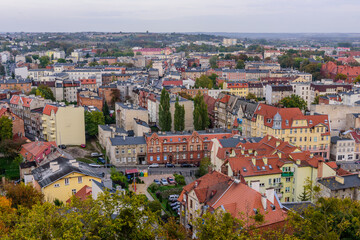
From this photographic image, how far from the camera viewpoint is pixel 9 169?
53.1 m

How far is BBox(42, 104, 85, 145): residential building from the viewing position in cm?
6138

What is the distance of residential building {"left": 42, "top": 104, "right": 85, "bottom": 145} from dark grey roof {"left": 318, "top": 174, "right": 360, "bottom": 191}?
36219 millimetres

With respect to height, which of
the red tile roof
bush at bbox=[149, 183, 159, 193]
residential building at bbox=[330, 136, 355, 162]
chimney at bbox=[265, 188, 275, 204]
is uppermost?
the red tile roof

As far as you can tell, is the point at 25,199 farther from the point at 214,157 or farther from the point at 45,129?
the point at 45,129

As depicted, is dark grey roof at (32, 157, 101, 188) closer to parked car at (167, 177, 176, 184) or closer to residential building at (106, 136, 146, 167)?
parked car at (167, 177, 176, 184)

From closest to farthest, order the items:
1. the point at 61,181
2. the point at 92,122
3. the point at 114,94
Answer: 1. the point at 61,181
2. the point at 92,122
3. the point at 114,94

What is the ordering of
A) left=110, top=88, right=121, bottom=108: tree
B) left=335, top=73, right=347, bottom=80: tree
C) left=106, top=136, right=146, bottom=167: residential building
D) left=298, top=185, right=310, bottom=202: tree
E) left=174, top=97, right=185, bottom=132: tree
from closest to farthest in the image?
left=298, top=185, right=310, bottom=202: tree → left=106, top=136, right=146, bottom=167: residential building → left=174, top=97, right=185, bottom=132: tree → left=110, top=88, right=121, bottom=108: tree → left=335, top=73, right=347, bottom=80: tree

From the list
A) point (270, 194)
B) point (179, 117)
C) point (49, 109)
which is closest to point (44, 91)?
point (49, 109)

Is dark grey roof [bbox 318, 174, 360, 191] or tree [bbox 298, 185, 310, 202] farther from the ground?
dark grey roof [bbox 318, 174, 360, 191]

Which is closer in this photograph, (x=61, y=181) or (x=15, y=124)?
(x=61, y=181)

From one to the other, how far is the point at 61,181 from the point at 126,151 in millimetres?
16906

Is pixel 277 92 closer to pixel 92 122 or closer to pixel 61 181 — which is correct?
pixel 92 122

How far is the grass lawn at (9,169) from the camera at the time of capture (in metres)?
51.0

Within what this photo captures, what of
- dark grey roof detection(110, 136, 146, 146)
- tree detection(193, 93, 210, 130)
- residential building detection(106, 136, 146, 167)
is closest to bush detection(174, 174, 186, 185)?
residential building detection(106, 136, 146, 167)
